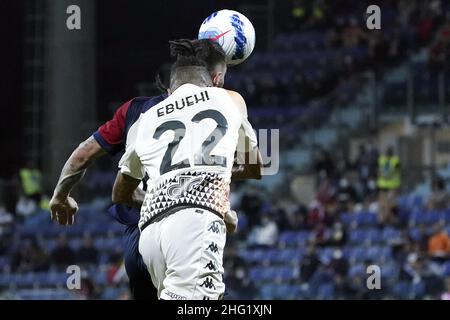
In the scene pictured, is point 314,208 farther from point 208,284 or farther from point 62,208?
point 208,284

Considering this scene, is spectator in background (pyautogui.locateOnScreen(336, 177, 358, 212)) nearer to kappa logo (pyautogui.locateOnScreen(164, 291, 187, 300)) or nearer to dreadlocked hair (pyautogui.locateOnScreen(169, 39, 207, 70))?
dreadlocked hair (pyautogui.locateOnScreen(169, 39, 207, 70))

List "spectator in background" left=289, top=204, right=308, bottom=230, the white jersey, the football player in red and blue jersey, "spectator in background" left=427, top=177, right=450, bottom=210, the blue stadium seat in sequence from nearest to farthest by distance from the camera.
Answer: the white jersey, the football player in red and blue jersey, the blue stadium seat, "spectator in background" left=427, top=177, right=450, bottom=210, "spectator in background" left=289, top=204, right=308, bottom=230

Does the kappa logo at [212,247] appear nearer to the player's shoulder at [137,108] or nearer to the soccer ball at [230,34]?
the player's shoulder at [137,108]

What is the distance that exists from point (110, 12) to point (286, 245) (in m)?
8.46

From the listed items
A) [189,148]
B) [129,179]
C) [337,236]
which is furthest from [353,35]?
[189,148]

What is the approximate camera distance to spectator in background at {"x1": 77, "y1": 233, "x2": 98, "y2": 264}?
1773 centimetres

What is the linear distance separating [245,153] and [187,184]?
524 millimetres

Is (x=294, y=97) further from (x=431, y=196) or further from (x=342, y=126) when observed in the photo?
(x=431, y=196)

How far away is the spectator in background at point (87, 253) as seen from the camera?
17.7 m

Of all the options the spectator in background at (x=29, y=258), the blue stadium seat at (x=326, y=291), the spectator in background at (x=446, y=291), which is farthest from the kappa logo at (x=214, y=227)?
the spectator in background at (x=29, y=258)

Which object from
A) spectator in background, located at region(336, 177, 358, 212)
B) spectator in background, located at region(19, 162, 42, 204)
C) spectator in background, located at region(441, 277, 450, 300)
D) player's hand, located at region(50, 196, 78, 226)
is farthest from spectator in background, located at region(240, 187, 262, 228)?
player's hand, located at region(50, 196, 78, 226)

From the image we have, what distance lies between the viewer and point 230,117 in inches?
212

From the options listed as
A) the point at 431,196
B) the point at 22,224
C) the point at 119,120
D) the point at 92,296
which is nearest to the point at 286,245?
the point at 431,196

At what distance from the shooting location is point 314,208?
17500 millimetres
